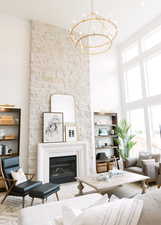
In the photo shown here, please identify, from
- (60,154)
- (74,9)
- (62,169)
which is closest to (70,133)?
(60,154)

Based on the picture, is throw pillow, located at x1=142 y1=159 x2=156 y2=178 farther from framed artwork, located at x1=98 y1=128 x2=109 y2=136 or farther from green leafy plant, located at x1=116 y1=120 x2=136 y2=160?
framed artwork, located at x1=98 y1=128 x2=109 y2=136

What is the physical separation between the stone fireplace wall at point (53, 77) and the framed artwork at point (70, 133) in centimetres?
18

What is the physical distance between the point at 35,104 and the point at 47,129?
2.70 feet

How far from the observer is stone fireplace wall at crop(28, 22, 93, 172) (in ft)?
15.2

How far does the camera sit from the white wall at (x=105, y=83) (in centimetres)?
607

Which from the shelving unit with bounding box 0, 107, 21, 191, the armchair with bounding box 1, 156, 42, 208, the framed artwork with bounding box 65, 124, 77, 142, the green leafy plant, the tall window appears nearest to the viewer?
the armchair with bounding box 1, 156, 42, 208

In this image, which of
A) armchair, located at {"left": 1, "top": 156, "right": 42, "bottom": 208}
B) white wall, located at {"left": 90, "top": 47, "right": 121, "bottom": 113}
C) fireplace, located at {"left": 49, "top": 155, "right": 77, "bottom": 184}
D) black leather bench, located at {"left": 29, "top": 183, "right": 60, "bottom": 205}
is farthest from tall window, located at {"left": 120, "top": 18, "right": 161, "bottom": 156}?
armchair, located at {"left": 1, "top": 156, "right": 42, "bottom": 208}

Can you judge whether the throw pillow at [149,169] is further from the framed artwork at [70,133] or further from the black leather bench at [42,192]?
the black leather bench at [42,192]

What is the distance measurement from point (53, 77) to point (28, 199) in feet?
11.3

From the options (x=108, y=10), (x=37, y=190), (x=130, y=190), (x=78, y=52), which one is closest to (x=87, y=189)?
(x=130, y=190)

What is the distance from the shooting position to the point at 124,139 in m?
5.91

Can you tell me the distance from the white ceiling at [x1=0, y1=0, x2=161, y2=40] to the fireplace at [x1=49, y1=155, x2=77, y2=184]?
431 cm

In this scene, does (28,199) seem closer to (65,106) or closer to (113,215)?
(65,106)

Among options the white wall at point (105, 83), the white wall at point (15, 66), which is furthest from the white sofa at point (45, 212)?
the white wall at point (105, 83)
